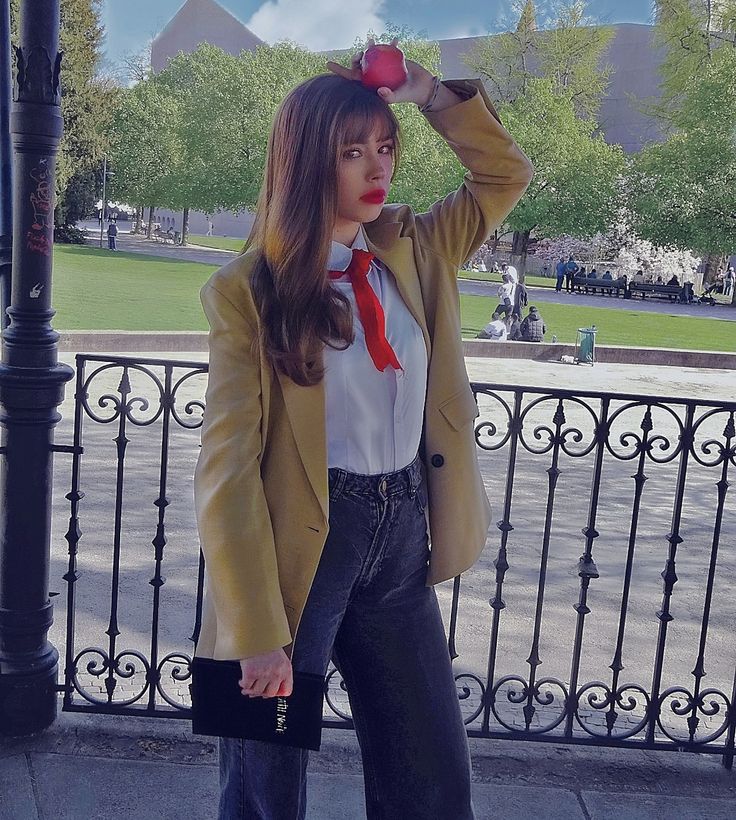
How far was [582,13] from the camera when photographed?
2274 inches

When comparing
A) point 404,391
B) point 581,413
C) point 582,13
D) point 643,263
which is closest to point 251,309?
point 404,391

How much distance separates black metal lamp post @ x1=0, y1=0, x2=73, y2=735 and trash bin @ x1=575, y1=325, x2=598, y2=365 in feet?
52.1

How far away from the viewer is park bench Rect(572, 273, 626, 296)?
47.6m

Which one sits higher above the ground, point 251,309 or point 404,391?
point 251,309

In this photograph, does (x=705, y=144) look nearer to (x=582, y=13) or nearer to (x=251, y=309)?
(x=582, y=13)

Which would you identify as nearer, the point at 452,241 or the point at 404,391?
the point at 404,391

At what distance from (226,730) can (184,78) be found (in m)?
68.2

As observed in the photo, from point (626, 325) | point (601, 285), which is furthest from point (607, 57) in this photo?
point (626, 325)

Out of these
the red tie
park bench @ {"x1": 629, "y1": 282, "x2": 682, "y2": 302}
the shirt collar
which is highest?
the shirt collar

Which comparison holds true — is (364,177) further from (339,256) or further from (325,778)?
(325,778)

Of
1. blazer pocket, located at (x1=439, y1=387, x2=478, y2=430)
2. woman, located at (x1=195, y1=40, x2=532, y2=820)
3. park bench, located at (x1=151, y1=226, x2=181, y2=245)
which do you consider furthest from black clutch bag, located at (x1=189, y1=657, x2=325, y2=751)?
park bench, located at (x1=151, y1=226, x2=181, y2=245)

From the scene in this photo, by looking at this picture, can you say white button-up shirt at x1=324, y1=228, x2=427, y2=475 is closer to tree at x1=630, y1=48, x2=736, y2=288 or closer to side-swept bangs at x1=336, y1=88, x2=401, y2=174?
side-swept bangs at x1=336, y1=88, x2=401, y2=174

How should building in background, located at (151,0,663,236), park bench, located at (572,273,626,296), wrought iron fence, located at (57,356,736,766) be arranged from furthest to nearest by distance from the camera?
building in background, located at (151,0,663,236), park bench, located at (572,273,626,296), wrought iron fence, located at (57,356,736,766)

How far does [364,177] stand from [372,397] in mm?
467
